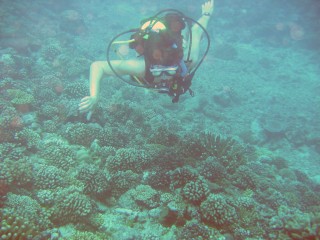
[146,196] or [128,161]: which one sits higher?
[128,161]

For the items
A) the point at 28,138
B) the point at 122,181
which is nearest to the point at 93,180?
the point at 122,181

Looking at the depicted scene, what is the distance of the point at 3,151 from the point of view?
4895 millimetres

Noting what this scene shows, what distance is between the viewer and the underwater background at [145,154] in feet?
12.9

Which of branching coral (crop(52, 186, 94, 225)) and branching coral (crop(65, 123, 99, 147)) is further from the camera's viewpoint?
branching coral (crop(65, 123, 99, 147))

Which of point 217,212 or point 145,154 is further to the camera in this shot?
point 145,154

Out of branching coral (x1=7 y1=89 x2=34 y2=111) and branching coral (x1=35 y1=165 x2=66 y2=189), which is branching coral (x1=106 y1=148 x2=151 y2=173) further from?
branching coral (x1=7 y1=89 x2=34 y2=111)

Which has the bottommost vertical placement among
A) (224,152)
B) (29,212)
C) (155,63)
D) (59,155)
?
(224,152)

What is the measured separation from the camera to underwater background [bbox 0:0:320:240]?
3.94m

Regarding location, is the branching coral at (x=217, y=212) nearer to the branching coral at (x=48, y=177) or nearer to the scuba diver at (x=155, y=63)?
the scuba diver at (x=155, y=63)

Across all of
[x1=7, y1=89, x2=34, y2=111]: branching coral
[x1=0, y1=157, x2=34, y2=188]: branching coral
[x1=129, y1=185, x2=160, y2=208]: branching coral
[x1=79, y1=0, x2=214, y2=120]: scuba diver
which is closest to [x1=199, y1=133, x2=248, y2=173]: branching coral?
[x1=129, y1=185, x2=160, y2=208]: branching coral

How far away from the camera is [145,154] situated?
5.45 metres

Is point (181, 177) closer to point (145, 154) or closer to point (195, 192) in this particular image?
point (195, 192)

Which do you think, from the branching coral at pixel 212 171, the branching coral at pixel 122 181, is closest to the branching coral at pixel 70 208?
the branching coral at pixel 122 181

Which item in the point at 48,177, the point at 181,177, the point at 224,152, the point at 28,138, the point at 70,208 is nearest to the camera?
the point at 70,208
